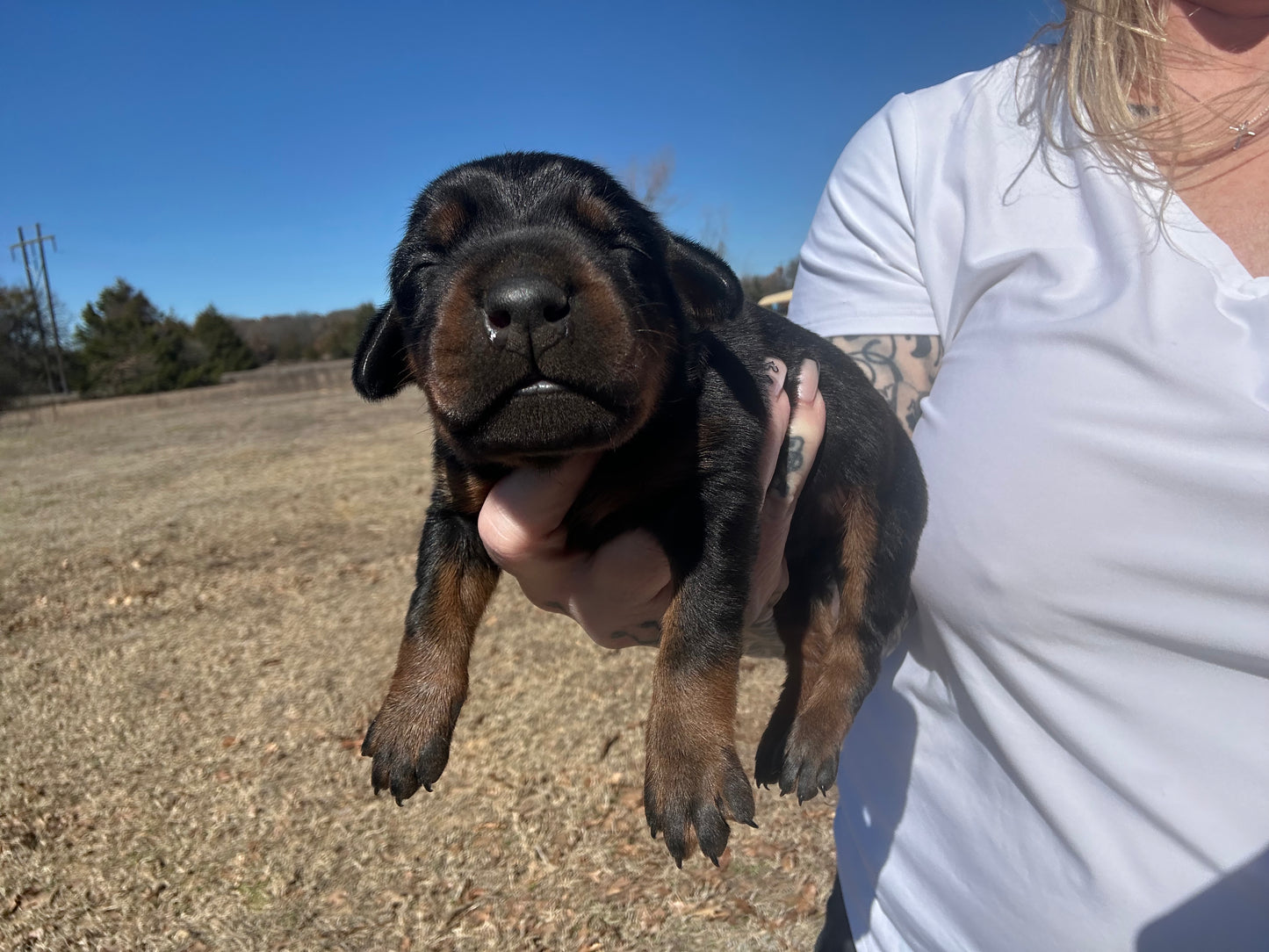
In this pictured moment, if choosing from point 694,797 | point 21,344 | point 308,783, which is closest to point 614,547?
point 694,797

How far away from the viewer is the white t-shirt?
1.27 meters

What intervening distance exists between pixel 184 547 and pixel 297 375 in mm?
21511

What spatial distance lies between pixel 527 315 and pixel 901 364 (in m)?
1.06

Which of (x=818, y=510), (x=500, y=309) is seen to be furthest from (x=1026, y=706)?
(x=500, y=309)

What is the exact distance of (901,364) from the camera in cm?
211

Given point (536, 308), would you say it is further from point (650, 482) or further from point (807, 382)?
point (807, 382)

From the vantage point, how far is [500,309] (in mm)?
1529

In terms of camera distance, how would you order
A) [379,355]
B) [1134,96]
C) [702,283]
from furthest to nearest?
1. [379,355]
2. [702,283]
3. [1134,96]

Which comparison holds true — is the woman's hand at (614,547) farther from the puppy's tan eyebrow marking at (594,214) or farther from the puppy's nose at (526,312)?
the puppy's tan eyebrow marking at (594,214)

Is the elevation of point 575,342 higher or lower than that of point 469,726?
higher

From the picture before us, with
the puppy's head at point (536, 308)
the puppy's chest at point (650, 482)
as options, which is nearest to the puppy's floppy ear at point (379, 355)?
the puppy's head at point (536, 308)

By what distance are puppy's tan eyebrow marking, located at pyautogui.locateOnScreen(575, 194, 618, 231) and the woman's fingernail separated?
0.63 m

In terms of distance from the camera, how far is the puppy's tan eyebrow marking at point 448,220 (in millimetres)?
1989

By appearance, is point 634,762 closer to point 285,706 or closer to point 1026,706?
point 285,706
